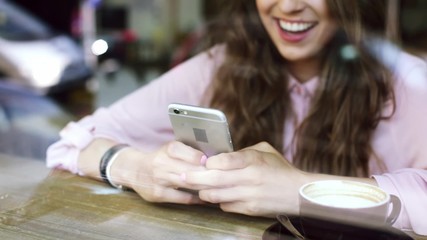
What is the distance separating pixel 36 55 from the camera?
2670 millimetres

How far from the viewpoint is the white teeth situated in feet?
4.11

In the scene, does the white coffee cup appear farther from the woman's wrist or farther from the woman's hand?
the woman's wrist

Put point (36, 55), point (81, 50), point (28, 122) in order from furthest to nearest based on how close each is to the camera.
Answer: point (81, 50)
point (36, 55)
point (28, 122)

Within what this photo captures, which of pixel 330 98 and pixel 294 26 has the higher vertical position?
pixel 294 26

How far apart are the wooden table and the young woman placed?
31 mm

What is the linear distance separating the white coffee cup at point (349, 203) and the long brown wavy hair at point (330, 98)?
22 cm

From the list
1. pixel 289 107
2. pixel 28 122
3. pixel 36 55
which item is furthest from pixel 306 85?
pixel 36 55

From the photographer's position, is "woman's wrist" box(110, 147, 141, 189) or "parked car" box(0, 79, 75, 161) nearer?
"woman's wrist" box(110, 147, 141, 189)

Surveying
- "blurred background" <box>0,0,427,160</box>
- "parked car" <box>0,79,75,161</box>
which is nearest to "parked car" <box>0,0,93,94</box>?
"blurred background" <box>0,0,427,160</box>

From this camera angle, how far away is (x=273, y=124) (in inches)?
52.7

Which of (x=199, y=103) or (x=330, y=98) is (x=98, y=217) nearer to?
(x=199, y=103)

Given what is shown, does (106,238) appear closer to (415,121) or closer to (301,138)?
(301,138)

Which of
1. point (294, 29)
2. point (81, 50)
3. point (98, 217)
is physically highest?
point (294, 29)

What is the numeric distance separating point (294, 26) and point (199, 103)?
25cm
